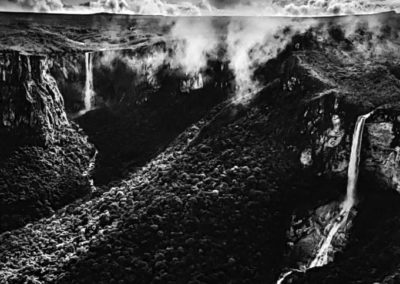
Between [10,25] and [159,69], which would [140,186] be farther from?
[10,25]

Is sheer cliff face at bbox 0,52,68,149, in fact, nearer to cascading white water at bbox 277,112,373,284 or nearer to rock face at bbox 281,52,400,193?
rock face at bbox 281,52,400,193

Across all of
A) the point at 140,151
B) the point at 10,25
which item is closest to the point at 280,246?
the point at 140,151

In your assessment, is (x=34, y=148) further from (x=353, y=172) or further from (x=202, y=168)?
(x=353, y=172)

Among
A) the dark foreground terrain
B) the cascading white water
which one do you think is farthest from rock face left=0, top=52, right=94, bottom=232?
the cascading white water

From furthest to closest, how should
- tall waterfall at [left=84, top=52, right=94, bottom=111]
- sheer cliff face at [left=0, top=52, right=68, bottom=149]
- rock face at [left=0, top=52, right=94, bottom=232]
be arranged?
tall waterfall at [left=84, top=52, right=94, bottom=111], sheer cliff face at [left=0, top=52, right=68, bottom=149], rock face at [left=0, top=52, right=94, bottom=232]

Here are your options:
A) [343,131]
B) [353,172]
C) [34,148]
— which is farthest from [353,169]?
[34,148]

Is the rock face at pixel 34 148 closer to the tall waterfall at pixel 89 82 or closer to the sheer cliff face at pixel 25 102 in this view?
the sheer cliff face at pixel 25 102
